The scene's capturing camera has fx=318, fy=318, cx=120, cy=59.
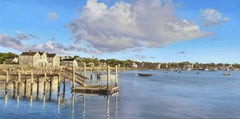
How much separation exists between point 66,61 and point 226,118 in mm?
145469

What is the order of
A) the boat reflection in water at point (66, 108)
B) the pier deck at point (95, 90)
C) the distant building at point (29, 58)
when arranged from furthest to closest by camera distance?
1. the distant building at point (29, 58)
2. the pier deck at point (95, 90)
3. the boat reflection in water at point (66, 108)

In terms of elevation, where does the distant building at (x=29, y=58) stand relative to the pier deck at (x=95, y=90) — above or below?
above

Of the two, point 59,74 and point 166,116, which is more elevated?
point 59,74

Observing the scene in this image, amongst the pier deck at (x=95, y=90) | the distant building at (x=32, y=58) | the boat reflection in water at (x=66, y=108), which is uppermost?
the distant building at (x=32, y=58)

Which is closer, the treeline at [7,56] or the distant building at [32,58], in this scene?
the distant building at [32,58]

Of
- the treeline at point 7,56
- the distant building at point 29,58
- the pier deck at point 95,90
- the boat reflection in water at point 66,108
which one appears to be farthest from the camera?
the treeline at point 7,56

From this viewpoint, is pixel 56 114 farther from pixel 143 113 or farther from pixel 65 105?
pixel 143 113

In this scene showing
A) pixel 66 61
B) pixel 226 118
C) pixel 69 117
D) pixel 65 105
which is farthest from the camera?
pixel 66 61

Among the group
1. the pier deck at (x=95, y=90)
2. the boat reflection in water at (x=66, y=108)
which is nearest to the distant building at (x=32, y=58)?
the boat reflection in water at (x=66, y=108)

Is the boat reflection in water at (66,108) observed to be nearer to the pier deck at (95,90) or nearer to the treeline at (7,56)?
the pier deck at (95,90)

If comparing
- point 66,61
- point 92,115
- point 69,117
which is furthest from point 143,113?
point 66,61

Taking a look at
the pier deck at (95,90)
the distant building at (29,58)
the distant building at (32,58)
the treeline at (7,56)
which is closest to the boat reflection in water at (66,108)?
the pier deck at (95,90)

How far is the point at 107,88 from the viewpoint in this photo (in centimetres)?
3553

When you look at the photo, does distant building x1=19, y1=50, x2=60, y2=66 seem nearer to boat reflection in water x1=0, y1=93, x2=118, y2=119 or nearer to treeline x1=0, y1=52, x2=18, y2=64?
treeline x1=0, y1=52, x2=18, y2=64
